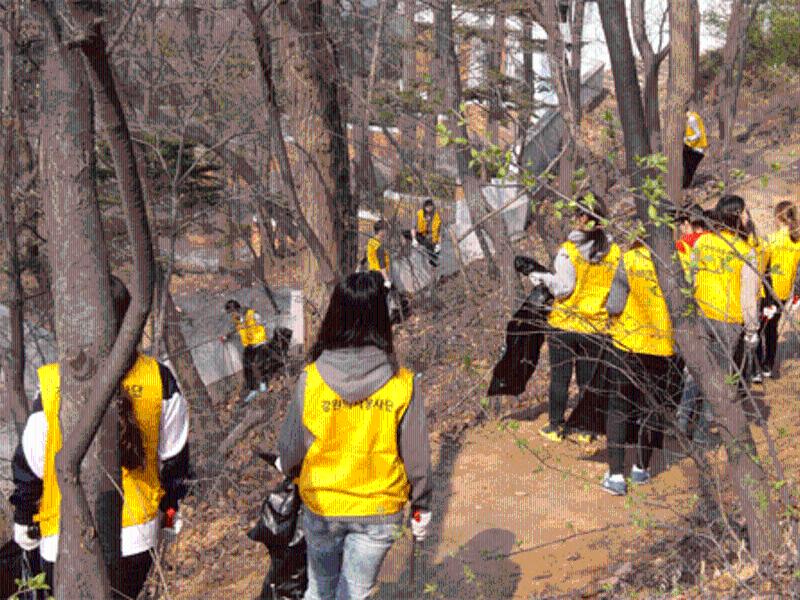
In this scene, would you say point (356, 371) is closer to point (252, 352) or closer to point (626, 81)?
point (626, 81)

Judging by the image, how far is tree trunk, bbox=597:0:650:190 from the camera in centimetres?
429

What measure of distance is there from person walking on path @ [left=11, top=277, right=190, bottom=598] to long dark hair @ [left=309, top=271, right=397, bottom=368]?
0.63 metres

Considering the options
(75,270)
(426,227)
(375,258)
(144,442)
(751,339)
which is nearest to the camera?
(75,270)

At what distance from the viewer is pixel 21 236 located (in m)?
11.9

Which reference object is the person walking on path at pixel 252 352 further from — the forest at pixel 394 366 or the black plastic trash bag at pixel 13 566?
the black plastic trash bag at pixel 13 566

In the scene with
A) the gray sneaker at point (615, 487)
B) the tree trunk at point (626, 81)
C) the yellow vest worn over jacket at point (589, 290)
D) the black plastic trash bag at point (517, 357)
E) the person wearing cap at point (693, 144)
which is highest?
the tree trunk at point (626, 81)

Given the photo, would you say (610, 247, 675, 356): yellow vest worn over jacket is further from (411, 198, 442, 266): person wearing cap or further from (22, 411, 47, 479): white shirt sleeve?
(411, 198, 442, 266): person wearing cap

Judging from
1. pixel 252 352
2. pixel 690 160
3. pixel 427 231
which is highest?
pixel 690 160

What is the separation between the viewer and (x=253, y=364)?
13.1 meters

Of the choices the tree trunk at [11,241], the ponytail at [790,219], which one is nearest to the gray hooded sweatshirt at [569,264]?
the ponytail at [790,219]

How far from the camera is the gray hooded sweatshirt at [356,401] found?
3.88 meters

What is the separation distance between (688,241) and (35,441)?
465cm

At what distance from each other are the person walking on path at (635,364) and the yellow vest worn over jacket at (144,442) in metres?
2.92

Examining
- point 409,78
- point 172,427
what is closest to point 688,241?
point 172,427
